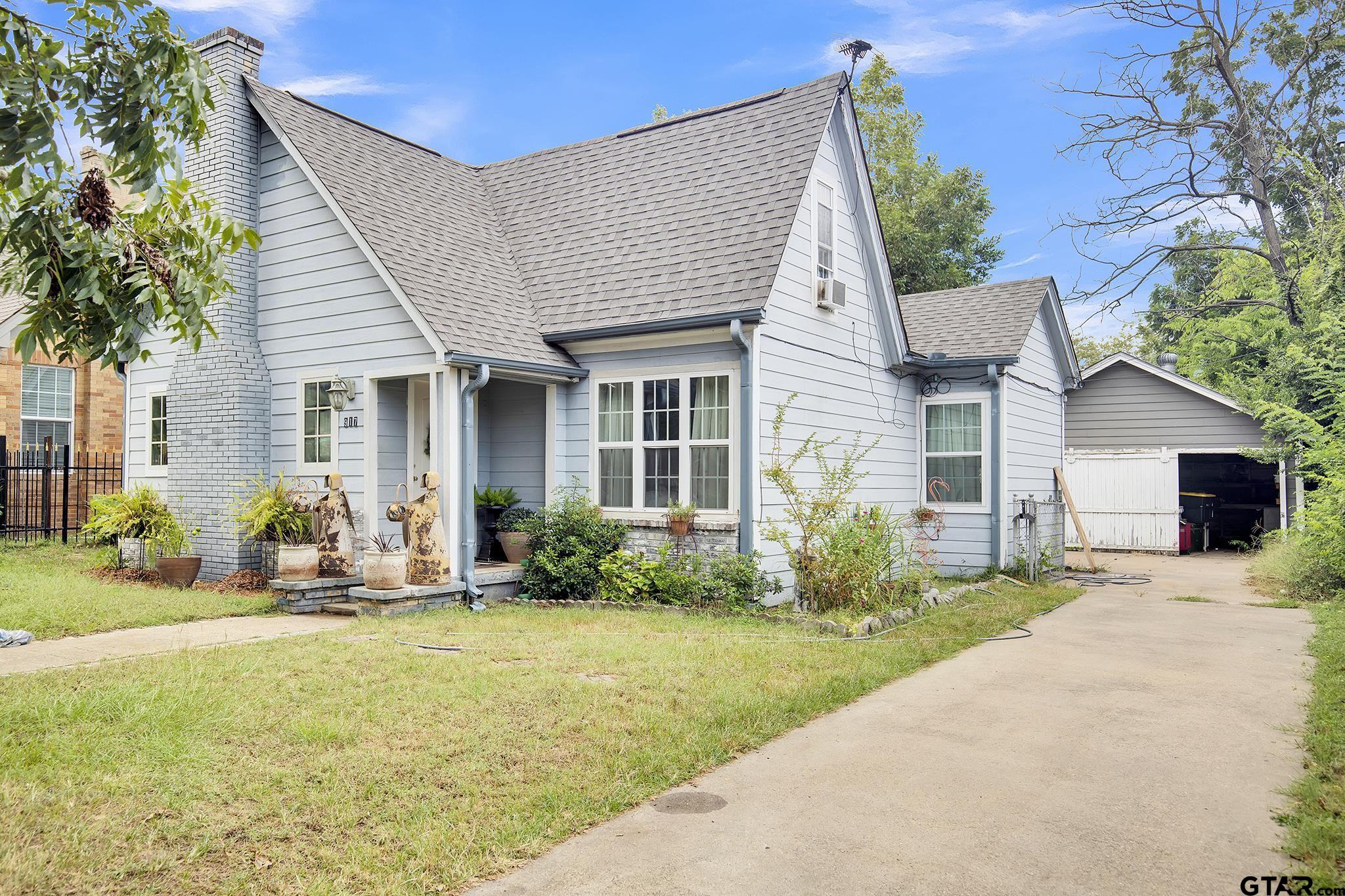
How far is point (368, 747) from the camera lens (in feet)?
16.6

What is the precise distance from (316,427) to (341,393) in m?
0.96

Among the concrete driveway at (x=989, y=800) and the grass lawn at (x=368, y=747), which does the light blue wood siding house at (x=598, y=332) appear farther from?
the concrete driveway at (x=989, y=800)

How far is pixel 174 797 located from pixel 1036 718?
206 inches

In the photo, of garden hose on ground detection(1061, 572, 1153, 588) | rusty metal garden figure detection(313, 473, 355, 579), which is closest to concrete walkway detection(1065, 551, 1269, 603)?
garden hose on ground detection(1061, 572, 1153, 588)

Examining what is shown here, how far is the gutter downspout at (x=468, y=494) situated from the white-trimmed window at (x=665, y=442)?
1691mm

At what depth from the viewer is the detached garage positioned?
20.0 m

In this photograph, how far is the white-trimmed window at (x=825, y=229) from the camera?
1204 cm

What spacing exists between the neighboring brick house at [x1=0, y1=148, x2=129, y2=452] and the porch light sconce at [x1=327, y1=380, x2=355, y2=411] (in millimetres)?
10952

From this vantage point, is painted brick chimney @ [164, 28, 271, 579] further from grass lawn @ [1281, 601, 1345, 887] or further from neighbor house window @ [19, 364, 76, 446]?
grass lawn @ [1281, 601, 1345, 887]

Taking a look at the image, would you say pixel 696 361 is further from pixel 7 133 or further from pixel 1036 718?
pixel 7 133

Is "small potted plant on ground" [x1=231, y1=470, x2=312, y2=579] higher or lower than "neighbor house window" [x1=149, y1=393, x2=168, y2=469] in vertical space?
lower

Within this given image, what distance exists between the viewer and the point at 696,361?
1102cm

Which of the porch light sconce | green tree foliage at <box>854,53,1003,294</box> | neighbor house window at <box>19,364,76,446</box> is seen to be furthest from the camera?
green tree foliage at <box>854,53,1003,294</box>

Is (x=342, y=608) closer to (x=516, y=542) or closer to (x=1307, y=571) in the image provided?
(x=516, y=542)
